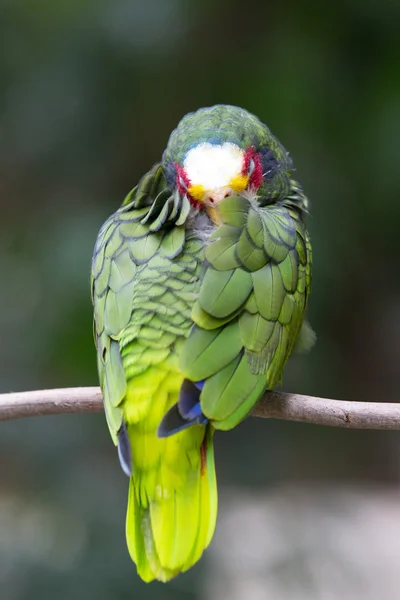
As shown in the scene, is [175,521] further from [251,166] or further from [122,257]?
[251,166]

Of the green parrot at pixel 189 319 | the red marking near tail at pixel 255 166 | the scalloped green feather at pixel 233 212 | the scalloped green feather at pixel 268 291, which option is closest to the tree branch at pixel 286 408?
the green parrot at pixel 189 319

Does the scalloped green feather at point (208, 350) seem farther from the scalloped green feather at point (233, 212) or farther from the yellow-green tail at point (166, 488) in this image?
the scalloped green feather at point (233, 212)

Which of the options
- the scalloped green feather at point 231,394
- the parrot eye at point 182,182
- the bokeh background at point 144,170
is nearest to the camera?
the scalloped green feather at point 231,394

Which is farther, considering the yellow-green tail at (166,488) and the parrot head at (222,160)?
the parrot head at (222,160)

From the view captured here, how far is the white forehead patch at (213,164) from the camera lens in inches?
50.5

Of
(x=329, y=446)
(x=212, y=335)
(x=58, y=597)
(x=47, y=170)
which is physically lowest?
(x=329, y=446)

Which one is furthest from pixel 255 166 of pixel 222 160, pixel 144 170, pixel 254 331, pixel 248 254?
pixel 144 170

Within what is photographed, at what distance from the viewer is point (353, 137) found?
228 centimetres

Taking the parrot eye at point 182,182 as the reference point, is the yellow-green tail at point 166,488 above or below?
below

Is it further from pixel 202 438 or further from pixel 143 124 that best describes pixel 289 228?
pixel 143 124

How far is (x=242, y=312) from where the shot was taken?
1185mm

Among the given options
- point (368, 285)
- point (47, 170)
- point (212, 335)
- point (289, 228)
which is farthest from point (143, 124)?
point (212, 335)

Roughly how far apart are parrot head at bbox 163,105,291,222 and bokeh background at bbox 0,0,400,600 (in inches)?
28.3

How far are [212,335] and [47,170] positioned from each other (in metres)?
1.39
